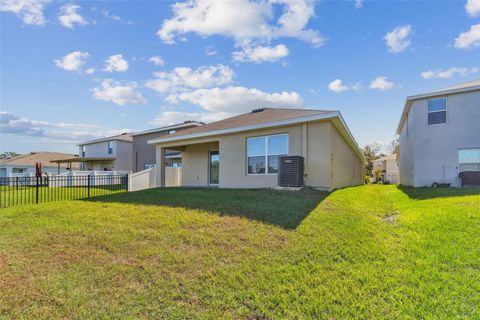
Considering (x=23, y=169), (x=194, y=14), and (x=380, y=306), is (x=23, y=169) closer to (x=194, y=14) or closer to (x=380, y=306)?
(x=194, y=14)

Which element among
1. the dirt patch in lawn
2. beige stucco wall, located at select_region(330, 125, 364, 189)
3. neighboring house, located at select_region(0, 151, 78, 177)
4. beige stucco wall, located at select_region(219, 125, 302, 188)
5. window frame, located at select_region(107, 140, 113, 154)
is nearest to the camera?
the dirt patch in lawn

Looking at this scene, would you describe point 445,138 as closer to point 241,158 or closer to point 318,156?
point 318,156

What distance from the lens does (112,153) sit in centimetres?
3192

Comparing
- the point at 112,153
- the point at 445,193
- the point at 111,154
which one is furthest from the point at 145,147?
the point at 445,193

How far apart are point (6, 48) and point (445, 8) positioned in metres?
15.8

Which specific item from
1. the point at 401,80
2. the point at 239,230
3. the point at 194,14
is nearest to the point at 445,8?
the point at 401,80

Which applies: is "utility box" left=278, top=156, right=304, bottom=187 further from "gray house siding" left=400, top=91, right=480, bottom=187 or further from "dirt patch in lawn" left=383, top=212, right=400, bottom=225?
"gray house siding" left=400, top=91, right=480, bottom=187

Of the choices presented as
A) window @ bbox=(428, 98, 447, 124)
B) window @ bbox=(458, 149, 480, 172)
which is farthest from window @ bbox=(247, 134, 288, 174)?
window @ bbox=(458, 149, 480, 172)

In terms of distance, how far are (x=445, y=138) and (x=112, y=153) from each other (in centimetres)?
3134

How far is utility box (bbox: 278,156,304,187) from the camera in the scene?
9.90m

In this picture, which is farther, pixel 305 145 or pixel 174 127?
pixel 174 127

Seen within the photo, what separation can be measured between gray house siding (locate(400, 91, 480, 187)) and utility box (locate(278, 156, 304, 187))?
9149 millimetres

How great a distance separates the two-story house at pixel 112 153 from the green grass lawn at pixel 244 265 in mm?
26597

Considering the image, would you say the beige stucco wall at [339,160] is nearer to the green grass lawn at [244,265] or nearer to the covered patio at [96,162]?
the green grass lawn at [244,265]
